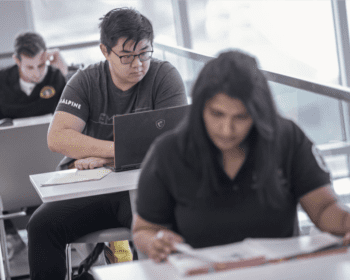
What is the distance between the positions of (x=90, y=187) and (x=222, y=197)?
71 centimetres

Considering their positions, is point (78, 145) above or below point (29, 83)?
below

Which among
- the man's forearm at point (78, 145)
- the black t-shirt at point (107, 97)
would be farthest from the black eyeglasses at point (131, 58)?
the man's forearm at point (78, 145)

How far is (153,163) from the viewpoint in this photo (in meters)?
1.14

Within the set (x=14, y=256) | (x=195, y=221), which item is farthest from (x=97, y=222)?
(x=14, y=256)

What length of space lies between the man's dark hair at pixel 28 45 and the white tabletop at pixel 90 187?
1.84 meters

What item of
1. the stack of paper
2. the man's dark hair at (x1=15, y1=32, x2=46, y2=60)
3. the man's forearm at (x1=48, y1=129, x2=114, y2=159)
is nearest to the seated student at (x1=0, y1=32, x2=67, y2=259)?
the man's dark hair at (x1=15, y1=32, x2=46, y2=60)

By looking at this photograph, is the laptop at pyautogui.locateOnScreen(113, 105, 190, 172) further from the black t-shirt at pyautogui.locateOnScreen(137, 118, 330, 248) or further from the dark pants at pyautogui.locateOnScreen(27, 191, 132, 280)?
the black t-shirt at pyautogui.locateOnScreen(137, 118, 330, 248)

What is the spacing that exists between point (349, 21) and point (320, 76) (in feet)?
2.13

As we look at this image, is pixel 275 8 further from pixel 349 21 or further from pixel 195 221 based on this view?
pixel 195 221

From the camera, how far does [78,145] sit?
81.0 inches

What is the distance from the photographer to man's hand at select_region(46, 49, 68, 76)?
12.8ft

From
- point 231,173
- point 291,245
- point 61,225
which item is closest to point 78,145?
point 61,225

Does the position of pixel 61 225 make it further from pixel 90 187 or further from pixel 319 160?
pixel 319 160

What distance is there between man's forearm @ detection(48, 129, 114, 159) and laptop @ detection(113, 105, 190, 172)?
18 cm
